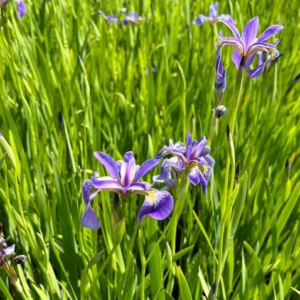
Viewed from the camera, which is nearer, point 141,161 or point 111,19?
point 141,161

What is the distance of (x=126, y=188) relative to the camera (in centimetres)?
68

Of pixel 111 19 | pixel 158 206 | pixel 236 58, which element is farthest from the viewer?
pixel 111 19

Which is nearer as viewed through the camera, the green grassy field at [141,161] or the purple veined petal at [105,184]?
the purple veined petal at [105,184]

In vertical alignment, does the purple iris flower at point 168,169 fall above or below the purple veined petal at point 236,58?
below

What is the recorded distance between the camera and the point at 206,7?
2.28 meters

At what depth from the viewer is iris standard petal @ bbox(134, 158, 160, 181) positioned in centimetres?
69

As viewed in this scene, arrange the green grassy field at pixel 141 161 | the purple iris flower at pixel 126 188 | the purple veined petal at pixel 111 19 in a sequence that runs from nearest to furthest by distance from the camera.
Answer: the purple iris flower at pixel 126 188 → the green grassy field at pixel 141 161 → the purple veined petal at pixel 111 19

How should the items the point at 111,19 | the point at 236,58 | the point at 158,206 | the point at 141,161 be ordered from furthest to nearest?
the point at 111,19, the point at 141,161, the point at 236,58, the point at 158,206

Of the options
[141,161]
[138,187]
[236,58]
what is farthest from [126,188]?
[141,161]

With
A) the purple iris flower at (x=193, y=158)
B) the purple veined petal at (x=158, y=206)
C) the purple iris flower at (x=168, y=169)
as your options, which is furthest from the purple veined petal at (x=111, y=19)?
the purple veined petal at (x=158, y=206)

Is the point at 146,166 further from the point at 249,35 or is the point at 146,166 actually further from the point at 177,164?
the point at 249,35

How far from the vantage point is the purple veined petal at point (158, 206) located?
0.63 metres

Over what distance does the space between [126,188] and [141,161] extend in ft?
2.19

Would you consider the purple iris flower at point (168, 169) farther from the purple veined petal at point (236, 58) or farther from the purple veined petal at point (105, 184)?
the purple veined petal at point (236, 58)
